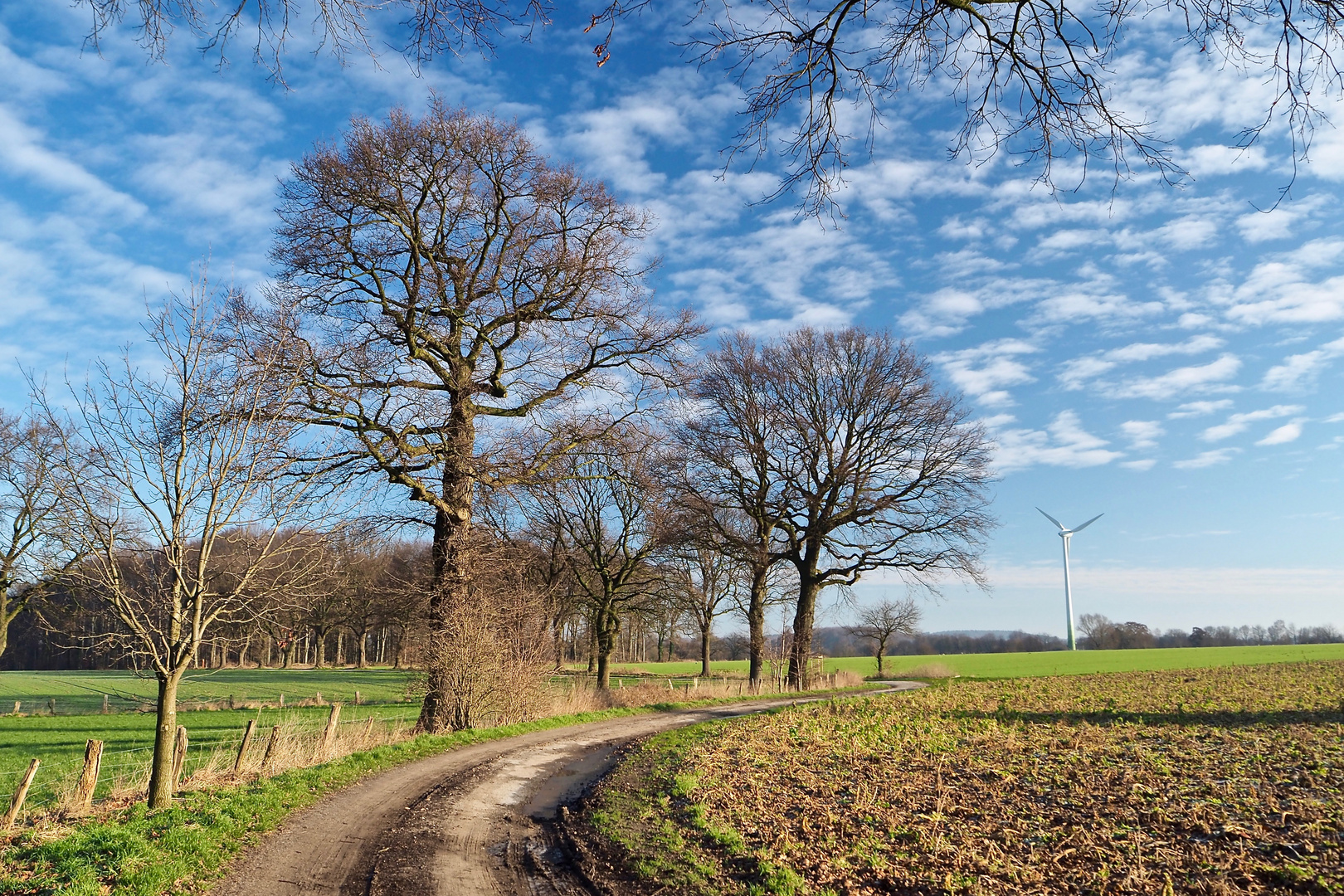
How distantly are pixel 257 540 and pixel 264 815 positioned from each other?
3.69 m

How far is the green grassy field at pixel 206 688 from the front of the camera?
113ft

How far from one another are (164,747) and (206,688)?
3663 cm

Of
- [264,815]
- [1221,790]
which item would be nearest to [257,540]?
[264,815]

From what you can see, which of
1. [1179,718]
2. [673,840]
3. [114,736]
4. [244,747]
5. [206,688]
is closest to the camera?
[673,840]

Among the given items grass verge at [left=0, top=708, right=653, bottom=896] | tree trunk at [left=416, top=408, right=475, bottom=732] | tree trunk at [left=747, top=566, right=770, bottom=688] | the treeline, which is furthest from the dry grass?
the treeline

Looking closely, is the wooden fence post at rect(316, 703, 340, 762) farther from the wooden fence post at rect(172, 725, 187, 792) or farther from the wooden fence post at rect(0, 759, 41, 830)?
the wooden fence post at rect(0, 759, 41, 830)

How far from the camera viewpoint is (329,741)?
1288 centimetres

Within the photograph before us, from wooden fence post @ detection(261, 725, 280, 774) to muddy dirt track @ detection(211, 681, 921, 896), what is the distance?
1.79 meters

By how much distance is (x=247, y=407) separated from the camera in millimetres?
10359

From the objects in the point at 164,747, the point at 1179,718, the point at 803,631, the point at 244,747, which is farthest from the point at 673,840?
the point at 803,631

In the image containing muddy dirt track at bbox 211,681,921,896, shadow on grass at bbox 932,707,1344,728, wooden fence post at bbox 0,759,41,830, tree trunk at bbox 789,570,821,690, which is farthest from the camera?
tree trunk at bbox 789,570,821,690

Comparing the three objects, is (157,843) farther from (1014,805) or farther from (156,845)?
(1014,805)

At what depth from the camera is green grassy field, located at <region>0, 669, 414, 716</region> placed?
3431cm

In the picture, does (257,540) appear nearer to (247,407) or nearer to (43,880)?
(247,407)
